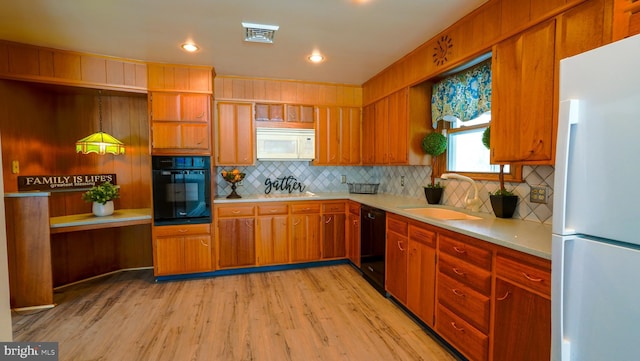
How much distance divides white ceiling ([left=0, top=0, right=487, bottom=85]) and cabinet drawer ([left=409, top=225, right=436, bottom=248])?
1.69m

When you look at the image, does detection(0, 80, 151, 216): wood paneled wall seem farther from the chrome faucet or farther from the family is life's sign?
the chrome faucet

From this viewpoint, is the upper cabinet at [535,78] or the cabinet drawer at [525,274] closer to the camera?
the cabinet drawer at [525,274]

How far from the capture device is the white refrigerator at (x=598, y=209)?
0.93 m

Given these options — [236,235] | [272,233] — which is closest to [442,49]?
[272,233]

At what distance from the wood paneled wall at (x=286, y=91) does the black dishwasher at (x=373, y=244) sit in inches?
66.4

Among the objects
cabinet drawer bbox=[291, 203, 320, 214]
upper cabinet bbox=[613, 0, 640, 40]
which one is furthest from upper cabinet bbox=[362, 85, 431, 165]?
upper cabinet bbox=[613, 0, 640, 40]

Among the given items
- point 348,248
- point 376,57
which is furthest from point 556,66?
point 348,248

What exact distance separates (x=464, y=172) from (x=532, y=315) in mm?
1591

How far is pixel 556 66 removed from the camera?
1.61 metres

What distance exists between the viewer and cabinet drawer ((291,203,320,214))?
12.2 feet

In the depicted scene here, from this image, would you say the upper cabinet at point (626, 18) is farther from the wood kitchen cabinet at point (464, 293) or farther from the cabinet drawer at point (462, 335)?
the cabinet drawer at point (462, 335)

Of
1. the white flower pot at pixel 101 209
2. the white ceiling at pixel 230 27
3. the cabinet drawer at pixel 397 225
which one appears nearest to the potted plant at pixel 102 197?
the white flower pot at pixel 101 209

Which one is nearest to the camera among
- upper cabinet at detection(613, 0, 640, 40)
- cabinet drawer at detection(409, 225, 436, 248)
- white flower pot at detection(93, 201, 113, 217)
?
upper cabinet at detection(613, 0, 640, 40)

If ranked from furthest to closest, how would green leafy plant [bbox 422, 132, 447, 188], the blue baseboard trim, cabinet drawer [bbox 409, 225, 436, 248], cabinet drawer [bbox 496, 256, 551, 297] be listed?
the blue baseboard trim
green leafy plant [bbox 422, 132, 447, 188]
cabinet drawer [bbox 409, 225, 436, 248]
cabinet drawer [bbox 496, 256, 551, 297]
